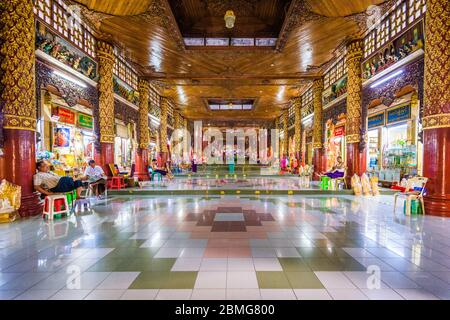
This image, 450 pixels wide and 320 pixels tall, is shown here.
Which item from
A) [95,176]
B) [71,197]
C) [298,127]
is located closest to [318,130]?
[298,127]

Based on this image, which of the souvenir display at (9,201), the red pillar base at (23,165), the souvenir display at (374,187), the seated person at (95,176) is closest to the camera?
the souvenir display at (9,201)

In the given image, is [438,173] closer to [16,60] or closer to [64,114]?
[16,60]

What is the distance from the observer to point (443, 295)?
2232mm

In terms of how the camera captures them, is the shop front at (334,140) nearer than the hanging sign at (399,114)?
No

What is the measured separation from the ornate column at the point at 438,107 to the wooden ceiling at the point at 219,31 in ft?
6.72

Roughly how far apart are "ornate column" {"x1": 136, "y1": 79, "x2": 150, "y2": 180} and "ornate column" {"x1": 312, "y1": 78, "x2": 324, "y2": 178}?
854cm

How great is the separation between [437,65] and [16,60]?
341 inches

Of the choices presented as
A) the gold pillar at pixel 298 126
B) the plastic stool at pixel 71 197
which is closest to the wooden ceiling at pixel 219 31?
the gold pillar at pixel 298 126

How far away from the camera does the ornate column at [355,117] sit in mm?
8570

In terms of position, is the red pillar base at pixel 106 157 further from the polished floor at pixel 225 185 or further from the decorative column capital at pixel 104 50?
the decorative column capital at pixel 104 50

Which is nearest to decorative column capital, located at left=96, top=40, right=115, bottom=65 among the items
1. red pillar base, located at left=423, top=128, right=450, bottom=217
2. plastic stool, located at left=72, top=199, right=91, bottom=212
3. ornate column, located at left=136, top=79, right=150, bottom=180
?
ornate column, located at left=136, top=79, right=150, bottom=180

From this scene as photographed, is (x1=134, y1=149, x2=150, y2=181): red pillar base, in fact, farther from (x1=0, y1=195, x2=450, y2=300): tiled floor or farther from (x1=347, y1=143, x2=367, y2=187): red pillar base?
(x1=347, y1=143, x2=367, y2=187): red pillar base

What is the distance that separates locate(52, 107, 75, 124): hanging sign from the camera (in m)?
10.1

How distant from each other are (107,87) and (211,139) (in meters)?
23.3
